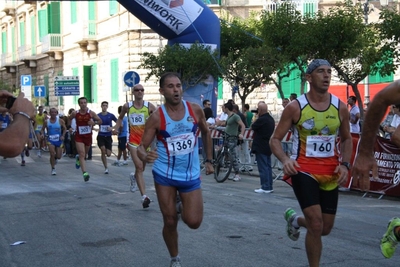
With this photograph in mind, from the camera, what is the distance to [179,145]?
718 cm

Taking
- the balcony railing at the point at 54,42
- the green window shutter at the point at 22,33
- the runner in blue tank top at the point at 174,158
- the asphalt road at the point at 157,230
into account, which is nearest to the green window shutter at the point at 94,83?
the balcony railing at the point at 54,42

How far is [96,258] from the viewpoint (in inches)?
306

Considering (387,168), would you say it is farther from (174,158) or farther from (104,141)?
(104,141)

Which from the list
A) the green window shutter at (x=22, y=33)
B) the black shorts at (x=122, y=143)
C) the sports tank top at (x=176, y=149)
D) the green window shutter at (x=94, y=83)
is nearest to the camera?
the sports tank top at (x=176, y=149)

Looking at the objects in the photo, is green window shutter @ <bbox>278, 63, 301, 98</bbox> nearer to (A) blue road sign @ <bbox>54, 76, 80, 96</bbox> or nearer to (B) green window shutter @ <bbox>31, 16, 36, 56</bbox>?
(A) blue road sign @ <bbox>54, 76, 80, 96</bbox>

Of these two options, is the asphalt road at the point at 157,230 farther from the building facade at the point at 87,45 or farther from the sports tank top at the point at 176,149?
the building facade at the point at 87,45

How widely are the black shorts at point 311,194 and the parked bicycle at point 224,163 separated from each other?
33.8 ft

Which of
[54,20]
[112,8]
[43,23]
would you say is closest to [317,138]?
[112,8]

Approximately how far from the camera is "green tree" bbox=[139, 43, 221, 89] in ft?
79.7

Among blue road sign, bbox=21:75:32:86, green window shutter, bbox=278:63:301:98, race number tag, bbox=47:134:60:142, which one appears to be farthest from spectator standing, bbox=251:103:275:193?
blue road sign, bbox=21:75:32:86

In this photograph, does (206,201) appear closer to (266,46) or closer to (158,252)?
(158,252)

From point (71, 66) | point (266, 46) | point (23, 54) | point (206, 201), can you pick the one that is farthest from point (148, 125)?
point (23, 54)

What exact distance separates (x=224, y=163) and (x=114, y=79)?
23.1 meters

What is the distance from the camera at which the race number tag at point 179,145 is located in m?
7.16
